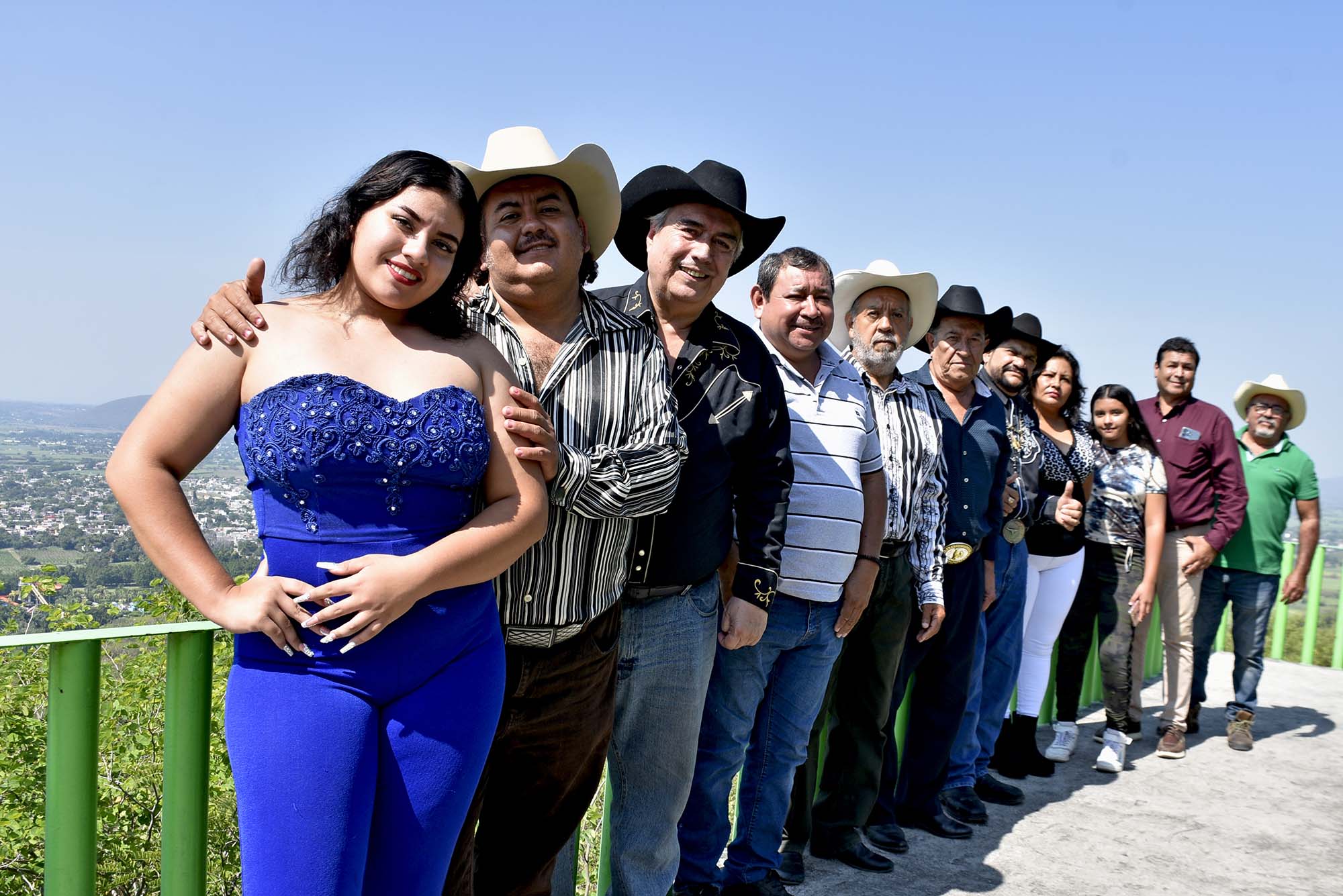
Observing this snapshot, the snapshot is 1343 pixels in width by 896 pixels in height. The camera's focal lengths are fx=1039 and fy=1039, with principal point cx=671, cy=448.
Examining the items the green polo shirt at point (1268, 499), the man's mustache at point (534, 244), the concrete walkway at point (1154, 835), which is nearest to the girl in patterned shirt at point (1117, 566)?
the concrete walkway at point (1154, 835)

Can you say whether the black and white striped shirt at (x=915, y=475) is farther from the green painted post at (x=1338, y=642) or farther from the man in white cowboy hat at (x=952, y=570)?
the green painted post at (x=1338, y=642)

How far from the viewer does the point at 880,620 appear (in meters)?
3.98

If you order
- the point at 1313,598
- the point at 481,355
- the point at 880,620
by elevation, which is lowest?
the point at 1313,598

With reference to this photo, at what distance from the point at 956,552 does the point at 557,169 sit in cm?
258

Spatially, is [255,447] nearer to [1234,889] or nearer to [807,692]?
[807,692]

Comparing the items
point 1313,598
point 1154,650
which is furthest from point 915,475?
point 1313,598

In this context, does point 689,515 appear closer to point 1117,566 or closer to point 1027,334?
point 1027,334

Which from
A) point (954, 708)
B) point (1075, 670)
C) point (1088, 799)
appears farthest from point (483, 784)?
point (1075, 670)

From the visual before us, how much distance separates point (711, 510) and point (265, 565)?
1357mm

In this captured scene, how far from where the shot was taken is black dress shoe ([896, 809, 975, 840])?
435 centimetres

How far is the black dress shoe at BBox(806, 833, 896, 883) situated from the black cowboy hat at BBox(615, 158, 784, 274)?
2.25 metres

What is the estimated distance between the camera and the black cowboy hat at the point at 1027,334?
5270 millimetres

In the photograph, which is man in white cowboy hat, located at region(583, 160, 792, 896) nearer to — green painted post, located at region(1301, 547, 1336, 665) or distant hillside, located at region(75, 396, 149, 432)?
distant hillside, located at region(75, 396, 149, 432)

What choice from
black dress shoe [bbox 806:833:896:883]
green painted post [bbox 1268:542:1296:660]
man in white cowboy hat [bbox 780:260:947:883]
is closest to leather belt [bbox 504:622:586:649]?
man in white cowboy hat [bbox 780:260:947:883]
